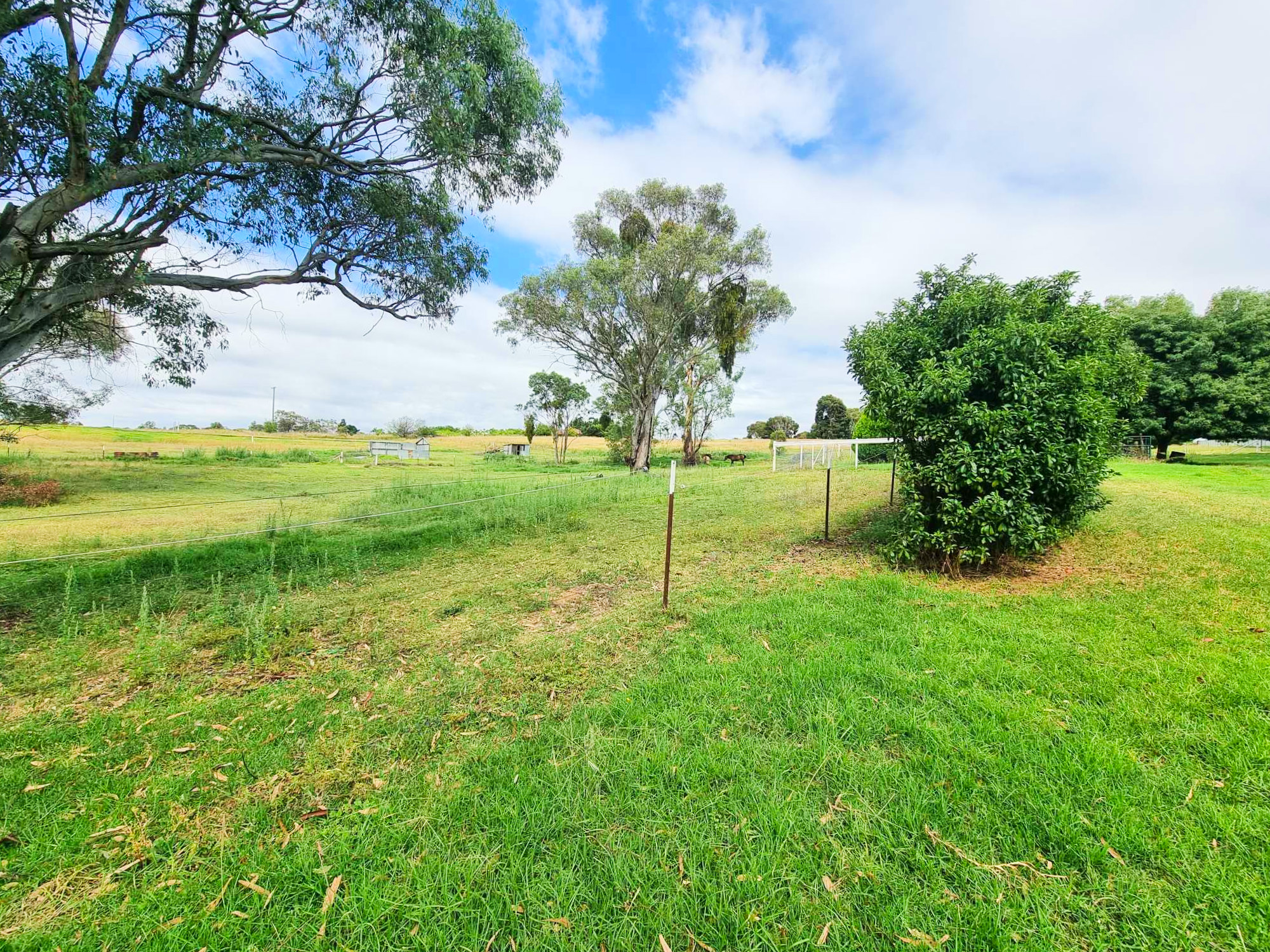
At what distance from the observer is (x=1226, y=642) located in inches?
126

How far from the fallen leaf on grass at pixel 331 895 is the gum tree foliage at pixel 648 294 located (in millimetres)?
20002

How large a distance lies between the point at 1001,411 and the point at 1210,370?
105 feet

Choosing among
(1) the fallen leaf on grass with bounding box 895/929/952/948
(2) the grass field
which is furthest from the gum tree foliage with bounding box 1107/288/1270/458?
(1) the fallen leaf on grass with bounding box 895/929/952/948

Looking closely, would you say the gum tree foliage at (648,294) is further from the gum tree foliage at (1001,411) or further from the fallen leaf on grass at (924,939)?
the fallen leaf on grass at (924,939)

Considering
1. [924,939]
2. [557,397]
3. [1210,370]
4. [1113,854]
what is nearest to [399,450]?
[557,397]

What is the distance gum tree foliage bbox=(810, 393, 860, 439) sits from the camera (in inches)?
2008

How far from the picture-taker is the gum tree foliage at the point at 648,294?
19500 millimetres

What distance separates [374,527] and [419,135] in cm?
642

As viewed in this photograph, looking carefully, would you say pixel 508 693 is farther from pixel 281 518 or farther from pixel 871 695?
pixel 281 518

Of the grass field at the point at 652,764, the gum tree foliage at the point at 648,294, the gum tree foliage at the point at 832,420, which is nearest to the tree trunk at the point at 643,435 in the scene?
the gum tree foliage at the point at 648,294

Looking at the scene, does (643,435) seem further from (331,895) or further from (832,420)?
(832,420)

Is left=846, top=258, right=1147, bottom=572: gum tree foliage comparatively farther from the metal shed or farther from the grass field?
the metal shed

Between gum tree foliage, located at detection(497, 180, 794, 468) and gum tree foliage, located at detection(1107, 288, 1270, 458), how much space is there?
1860 centimetres

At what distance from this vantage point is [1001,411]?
15.1 ft
